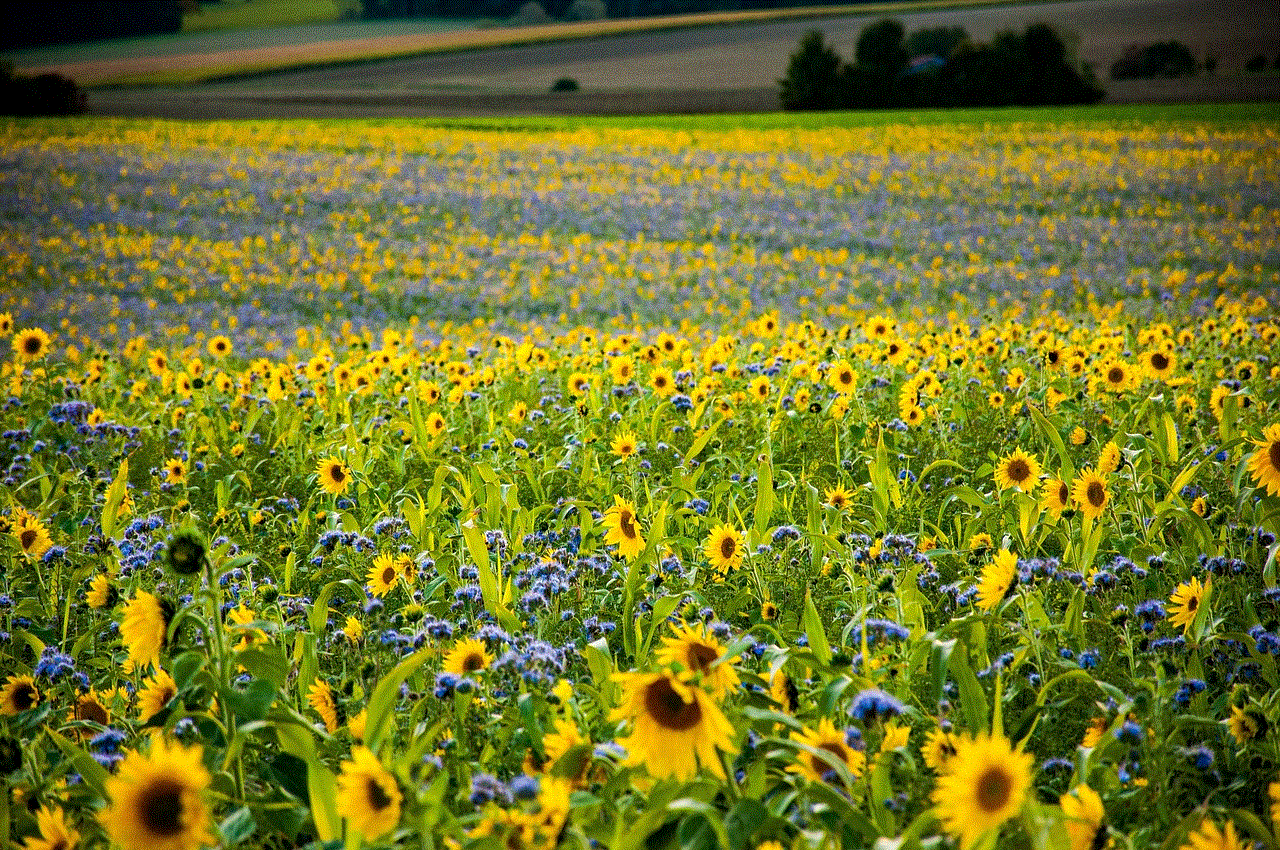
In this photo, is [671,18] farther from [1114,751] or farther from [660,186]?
[1114,751]

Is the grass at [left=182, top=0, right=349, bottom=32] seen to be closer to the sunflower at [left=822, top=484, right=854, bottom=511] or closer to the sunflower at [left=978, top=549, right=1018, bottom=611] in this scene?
the sunflower at [left=822, top=484, right=854, bottom=511]

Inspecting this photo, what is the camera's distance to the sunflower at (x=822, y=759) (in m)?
1.80

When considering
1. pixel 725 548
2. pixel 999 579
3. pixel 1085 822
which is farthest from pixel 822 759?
pixel 725 548

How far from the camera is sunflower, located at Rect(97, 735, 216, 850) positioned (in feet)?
4.49

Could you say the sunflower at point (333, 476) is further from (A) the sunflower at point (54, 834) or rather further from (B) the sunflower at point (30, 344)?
(B) the sunflower at point (30, 344)

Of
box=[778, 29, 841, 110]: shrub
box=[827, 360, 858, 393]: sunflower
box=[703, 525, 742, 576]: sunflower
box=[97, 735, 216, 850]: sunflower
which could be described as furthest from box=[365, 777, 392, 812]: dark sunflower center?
box=[778, 29, 841, 110]: shrub

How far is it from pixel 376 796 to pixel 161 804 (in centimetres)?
31

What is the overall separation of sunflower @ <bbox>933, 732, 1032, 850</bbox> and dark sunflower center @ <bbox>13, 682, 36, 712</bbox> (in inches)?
84.2

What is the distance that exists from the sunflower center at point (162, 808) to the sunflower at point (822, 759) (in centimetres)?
107

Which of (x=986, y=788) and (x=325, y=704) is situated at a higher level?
(x=986, y=788)

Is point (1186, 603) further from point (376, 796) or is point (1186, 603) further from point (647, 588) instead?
point (376, 796)

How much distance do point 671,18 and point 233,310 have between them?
2572 inches

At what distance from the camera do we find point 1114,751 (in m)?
1.94

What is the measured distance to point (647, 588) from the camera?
293 centimetres
